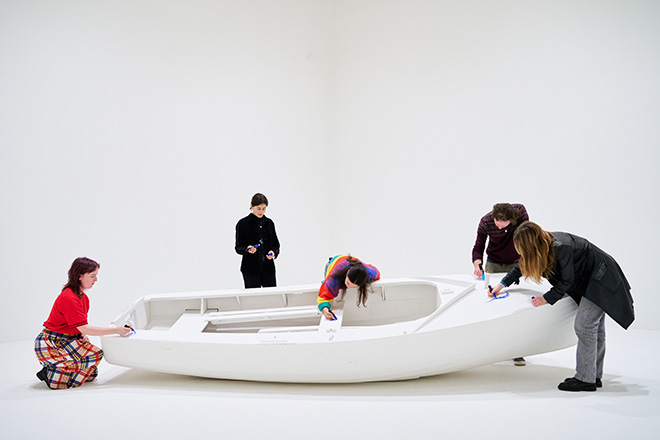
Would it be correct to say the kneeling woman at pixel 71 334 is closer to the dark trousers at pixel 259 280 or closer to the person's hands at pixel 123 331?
the person's hands at pixel 123 331

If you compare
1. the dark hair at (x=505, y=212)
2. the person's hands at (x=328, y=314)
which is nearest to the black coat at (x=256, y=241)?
the person's hands at (x=328, y=314)

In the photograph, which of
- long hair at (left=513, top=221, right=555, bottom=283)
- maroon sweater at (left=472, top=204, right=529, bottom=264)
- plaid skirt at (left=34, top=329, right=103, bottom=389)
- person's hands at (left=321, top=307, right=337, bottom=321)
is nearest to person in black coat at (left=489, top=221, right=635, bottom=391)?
long hair at (left=513, top=221, right=555, bottom=283)

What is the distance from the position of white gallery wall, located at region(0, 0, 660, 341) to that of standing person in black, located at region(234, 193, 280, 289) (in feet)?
5.55

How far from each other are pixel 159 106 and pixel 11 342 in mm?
2724

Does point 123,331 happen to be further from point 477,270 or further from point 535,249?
point 535,249

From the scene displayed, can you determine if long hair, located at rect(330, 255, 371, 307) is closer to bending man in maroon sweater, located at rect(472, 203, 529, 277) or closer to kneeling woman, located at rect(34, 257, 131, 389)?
bending man in maroon sweater, located at rect(472, 203, 529, 277)

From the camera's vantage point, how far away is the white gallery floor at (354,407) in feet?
8.45

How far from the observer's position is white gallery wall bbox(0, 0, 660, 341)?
4.91 meters

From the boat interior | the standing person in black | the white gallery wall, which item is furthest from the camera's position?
the white gallery wall

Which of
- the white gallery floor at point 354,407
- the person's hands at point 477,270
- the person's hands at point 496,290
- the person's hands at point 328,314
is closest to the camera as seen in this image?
the white gallery floor at point 354,407

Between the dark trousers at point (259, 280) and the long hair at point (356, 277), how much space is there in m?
0.79

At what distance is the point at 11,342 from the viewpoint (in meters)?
4.95

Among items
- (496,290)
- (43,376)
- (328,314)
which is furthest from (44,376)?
(496,290)

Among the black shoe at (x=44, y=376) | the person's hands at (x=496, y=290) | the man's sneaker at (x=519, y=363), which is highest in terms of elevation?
the person's hands at (x=496, y=290)
